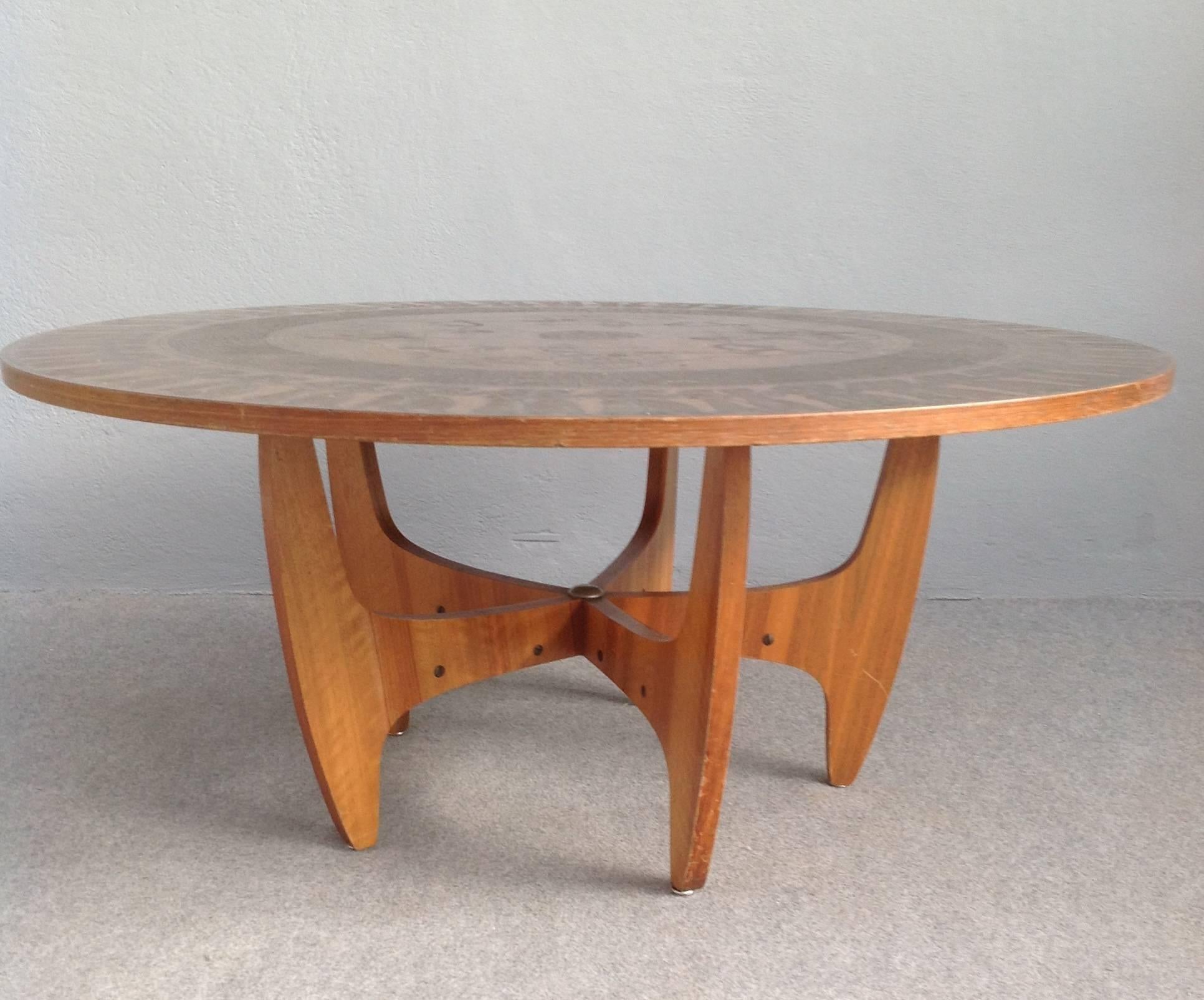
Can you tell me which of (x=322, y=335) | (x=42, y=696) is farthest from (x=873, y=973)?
(x=42, y=696)

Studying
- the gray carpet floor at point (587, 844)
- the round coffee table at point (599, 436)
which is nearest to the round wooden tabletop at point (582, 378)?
the round coffee table at point (599, 436)

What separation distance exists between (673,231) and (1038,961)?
1.90 meters

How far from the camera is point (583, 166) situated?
302 centimetres

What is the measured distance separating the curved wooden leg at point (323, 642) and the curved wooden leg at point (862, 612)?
63 centimetres

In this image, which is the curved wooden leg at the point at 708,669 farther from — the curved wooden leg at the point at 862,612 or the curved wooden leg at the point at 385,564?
the curved wooden leg at the point at 385,564

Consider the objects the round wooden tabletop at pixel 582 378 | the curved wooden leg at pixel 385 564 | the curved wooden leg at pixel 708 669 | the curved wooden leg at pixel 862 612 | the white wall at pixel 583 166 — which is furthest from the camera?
the white wall at pixel 583 166

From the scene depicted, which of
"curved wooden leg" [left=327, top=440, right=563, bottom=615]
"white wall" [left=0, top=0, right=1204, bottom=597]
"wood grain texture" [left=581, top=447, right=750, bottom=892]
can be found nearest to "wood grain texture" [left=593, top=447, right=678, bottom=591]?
"curved wooden leg" [left=327, top=440, right=563, bottom=615]

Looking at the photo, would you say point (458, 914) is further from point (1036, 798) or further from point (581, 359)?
point (1036, 798)

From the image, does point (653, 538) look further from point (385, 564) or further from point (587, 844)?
point (587, 844)

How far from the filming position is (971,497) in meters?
3.28

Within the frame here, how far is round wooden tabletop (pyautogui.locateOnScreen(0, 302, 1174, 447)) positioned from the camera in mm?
1279

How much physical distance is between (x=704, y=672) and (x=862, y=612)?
490 millimetres

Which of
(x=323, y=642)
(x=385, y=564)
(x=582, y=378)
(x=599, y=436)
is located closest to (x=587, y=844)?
(x=323, y=642)

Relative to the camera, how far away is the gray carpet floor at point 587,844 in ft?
5.53
